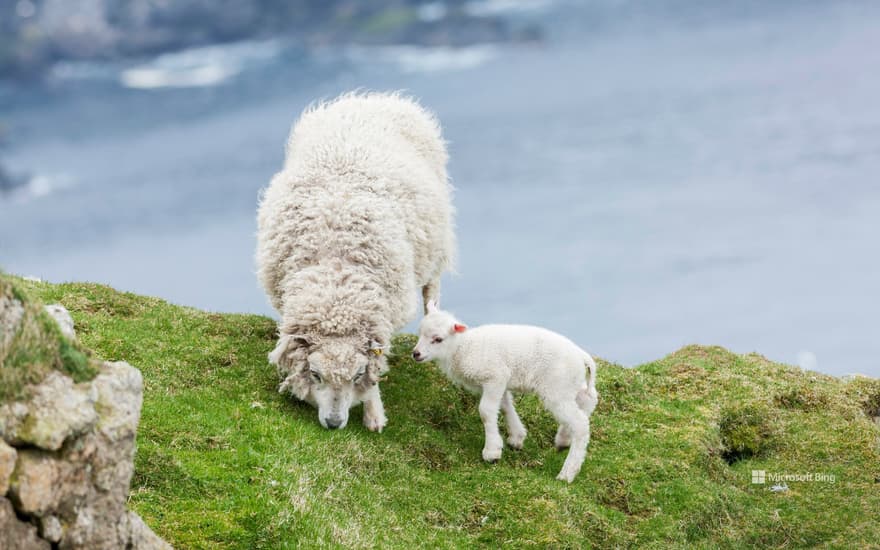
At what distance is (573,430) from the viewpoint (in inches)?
437

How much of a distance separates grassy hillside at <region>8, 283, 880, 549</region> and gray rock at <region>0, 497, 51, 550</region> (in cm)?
246

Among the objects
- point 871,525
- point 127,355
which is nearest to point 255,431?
point 127,355

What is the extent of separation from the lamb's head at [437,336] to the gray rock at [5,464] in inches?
221

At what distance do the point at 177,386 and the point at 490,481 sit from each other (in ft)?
12.5

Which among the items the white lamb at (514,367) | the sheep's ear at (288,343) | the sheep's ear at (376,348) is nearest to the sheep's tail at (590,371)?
the white lamb at (514,367)

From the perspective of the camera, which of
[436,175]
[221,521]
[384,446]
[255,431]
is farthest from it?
[436,175]

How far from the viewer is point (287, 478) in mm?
9578

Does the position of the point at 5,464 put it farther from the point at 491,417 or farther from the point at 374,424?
the point at 491,417

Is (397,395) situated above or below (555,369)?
below

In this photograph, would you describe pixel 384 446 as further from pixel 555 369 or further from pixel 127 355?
pixel 127 355

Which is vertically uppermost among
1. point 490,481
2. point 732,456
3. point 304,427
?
point 304,427

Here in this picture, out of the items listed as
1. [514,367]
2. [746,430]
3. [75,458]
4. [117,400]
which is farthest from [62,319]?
[746,430]

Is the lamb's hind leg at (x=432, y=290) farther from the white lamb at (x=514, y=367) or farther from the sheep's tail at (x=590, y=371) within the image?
the sheep's tail at (x=590, y=371)

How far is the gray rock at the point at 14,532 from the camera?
5914 mm
